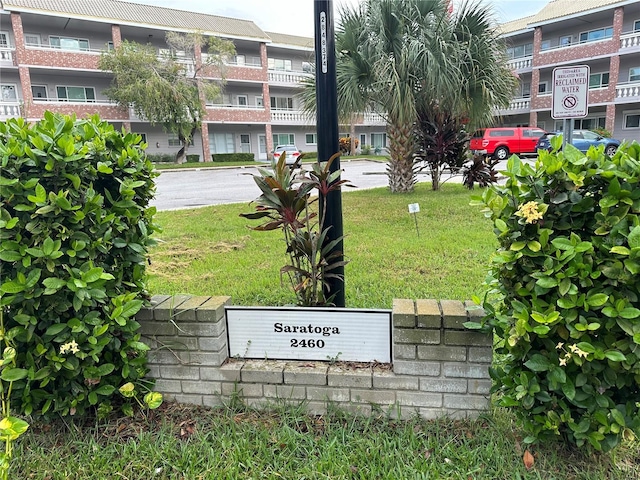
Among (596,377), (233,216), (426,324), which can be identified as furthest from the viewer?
(233,216)

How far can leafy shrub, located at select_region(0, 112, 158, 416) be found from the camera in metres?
1.89

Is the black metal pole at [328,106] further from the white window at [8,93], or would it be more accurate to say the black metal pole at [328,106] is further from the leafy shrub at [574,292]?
the white window at [8,93]

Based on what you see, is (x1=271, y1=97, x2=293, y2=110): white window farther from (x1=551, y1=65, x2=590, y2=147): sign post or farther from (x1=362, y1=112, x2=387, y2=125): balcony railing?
(x1=551, y1=65, x2=590, y2=147): sign post

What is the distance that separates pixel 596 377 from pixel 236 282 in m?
3.02

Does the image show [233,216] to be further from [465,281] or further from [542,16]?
[542,16]

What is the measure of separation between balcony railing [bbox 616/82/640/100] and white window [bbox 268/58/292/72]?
21068 millimetres

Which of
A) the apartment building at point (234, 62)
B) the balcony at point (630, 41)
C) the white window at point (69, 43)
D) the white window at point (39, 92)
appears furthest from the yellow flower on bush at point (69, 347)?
the balcony at point (630, 41)

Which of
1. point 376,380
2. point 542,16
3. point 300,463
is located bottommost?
point 300,463

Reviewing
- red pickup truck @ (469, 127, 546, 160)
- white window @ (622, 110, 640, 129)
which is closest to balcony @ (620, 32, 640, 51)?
white window @ (622, 110, 640, 129)

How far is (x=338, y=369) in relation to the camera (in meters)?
2.29

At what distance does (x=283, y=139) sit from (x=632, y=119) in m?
22.3

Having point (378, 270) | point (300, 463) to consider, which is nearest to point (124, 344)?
point (300, 463)

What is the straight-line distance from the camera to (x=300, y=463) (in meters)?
1.98

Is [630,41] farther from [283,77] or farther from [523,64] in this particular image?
[283,77]
